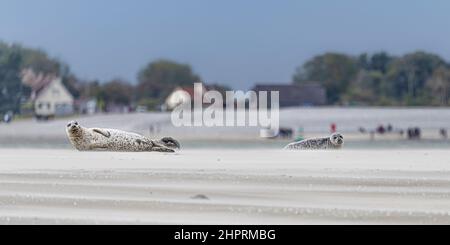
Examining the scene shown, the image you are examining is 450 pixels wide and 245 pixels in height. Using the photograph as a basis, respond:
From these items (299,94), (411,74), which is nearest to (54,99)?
(299,94)

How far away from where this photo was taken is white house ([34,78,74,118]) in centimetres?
9044

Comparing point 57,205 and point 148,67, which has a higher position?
point 148,67

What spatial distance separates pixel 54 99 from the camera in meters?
97.1

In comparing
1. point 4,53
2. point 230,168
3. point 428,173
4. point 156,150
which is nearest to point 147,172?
point 230,168

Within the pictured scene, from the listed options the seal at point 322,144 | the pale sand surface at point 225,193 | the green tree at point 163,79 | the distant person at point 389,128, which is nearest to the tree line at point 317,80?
the green tree at point 163,79

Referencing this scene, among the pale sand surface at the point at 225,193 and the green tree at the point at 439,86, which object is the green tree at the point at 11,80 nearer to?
the green tree at the point at 439,86

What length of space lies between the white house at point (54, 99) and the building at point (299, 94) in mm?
19527

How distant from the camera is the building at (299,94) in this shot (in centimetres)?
8586

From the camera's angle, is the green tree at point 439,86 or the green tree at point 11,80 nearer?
the green tree at point 11,80

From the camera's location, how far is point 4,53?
92062 mm

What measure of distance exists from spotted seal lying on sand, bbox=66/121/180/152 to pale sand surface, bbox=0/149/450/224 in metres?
3.36
